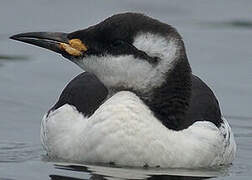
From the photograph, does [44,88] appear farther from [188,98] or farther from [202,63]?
[188,98]

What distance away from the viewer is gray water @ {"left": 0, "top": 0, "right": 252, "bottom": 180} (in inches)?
529

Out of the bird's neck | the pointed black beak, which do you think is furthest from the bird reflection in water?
the pointed black beak

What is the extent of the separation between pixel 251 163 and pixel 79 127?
212 centimetres

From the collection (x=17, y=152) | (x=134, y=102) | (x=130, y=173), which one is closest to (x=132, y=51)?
(x=134, y=102)

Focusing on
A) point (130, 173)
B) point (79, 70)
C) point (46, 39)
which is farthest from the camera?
point (79, 70)

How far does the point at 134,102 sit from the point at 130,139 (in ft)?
1.29

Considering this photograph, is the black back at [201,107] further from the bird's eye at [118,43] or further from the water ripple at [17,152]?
the water ripple at [17,152]

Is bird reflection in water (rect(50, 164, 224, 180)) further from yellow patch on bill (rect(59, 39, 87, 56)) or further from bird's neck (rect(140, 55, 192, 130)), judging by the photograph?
yellow patch on bill (rect(59, 39, 87, 56))

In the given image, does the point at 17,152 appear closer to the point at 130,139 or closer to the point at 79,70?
the point at 130,139

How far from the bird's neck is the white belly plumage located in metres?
0.09

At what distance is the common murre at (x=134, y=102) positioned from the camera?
13000 mm

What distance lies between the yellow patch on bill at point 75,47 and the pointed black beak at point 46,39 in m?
0.06

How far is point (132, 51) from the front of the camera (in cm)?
1311

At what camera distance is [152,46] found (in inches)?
514
